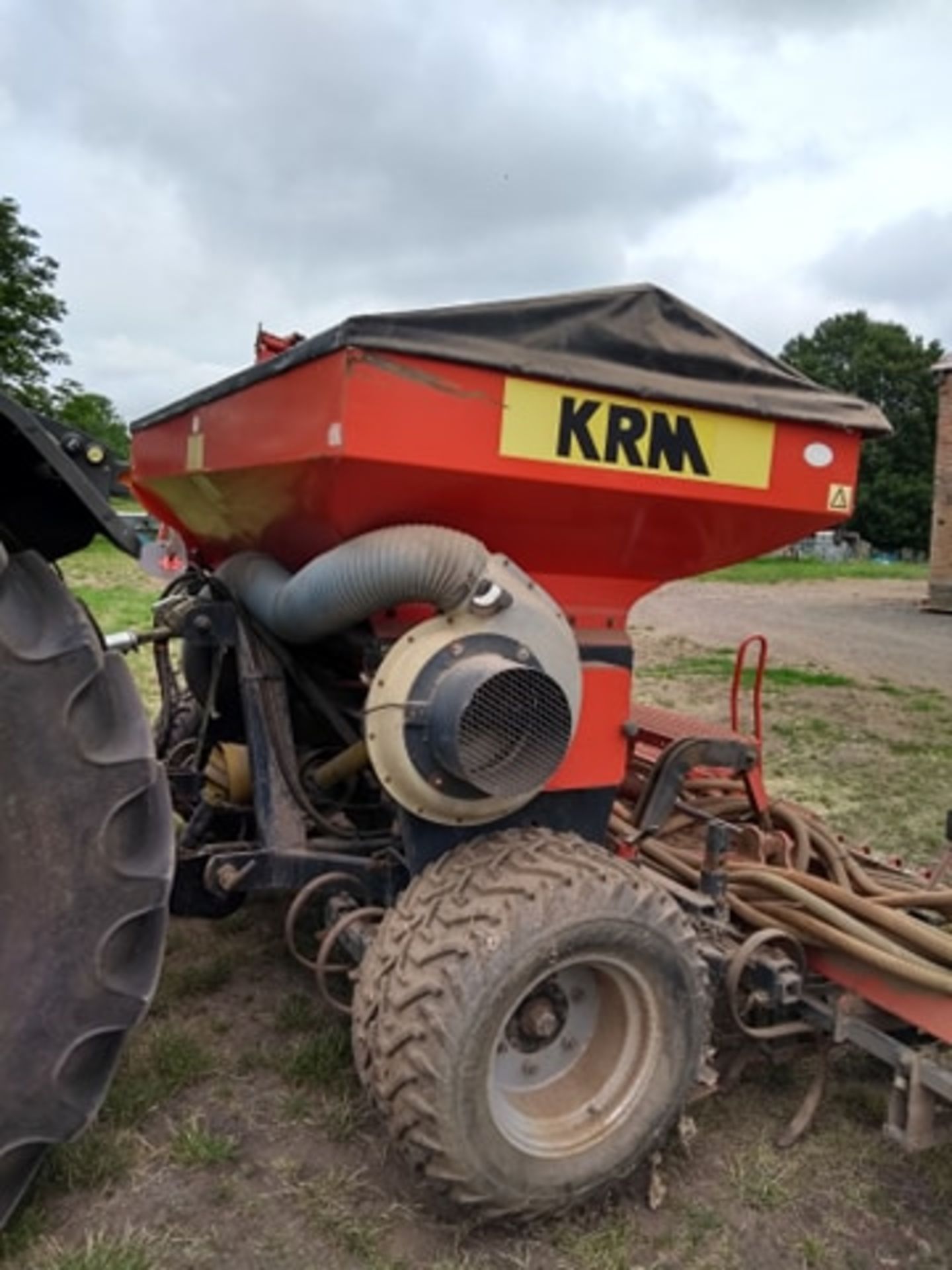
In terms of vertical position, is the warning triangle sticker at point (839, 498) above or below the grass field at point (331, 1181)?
above

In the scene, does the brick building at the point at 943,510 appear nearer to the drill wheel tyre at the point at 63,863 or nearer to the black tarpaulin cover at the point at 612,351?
the black tarpaulin cover at the point at 612,351

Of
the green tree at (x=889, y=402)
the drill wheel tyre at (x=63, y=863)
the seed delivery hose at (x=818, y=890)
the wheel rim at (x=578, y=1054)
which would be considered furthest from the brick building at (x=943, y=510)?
the green tree at (x=889, y=402)

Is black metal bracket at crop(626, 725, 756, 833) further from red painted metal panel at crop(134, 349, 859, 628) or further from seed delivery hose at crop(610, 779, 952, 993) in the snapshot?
red painted metal panel at crop(134, 349, 859, 628)

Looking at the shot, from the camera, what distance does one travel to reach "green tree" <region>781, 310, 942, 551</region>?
48906 mm

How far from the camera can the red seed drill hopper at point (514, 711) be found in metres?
2.22

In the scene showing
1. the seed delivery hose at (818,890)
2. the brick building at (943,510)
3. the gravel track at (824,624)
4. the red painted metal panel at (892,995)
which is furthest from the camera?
the brick building at (943,510)

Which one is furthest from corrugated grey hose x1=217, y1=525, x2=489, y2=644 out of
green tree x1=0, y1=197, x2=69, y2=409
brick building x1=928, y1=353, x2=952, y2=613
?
green tree x1=0, y1=197, x2=69, y2=409

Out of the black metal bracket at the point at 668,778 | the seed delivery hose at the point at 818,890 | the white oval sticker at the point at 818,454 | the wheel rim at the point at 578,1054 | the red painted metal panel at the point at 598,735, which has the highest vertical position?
the white oval sticker at the point at 818,454

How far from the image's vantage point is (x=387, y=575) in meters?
2.31

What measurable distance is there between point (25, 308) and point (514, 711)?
33.3 meters

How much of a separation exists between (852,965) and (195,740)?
211cm

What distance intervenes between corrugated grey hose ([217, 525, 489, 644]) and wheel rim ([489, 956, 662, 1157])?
34.1 inches

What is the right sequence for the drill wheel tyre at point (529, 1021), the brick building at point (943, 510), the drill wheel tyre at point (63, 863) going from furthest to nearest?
1. the brick building at point (943, 510)
2. the drill wheel tyre at point (529, 1021)
3. the drill wheel tyre at point (63, 863)

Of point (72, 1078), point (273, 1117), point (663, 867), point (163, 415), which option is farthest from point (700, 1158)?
point (163, 415)
